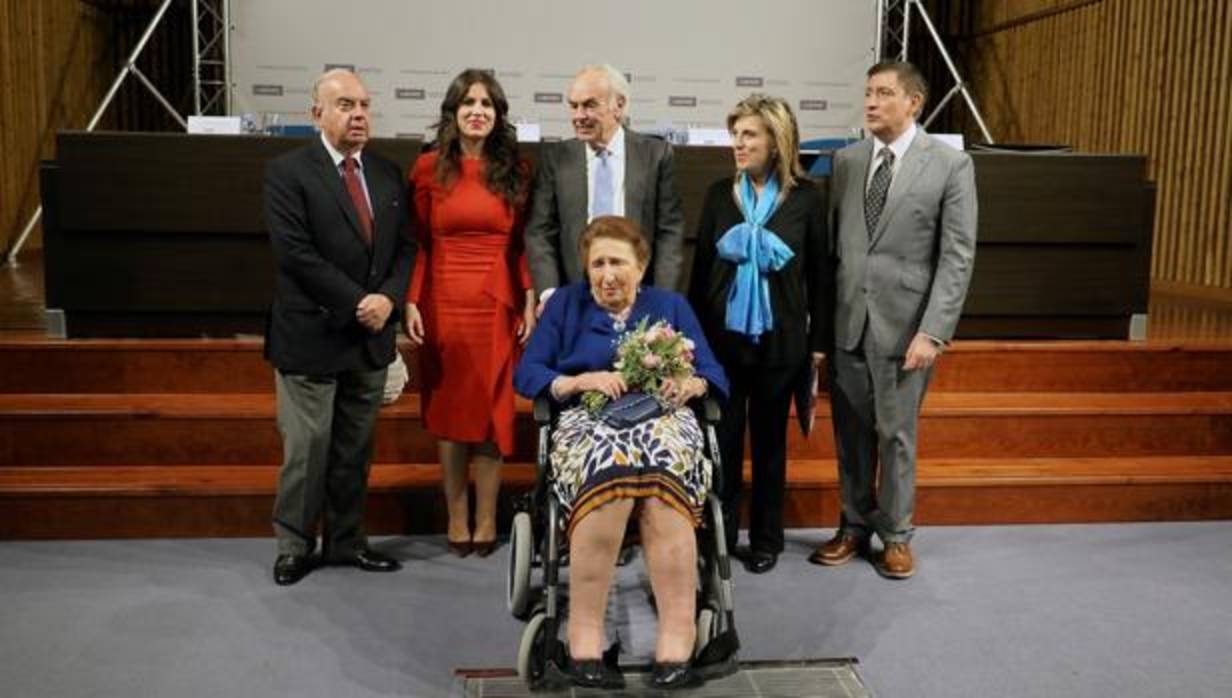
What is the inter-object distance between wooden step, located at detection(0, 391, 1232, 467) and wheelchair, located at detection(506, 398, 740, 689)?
4.44 ft

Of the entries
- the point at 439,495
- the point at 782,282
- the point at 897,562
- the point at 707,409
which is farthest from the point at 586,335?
the point at 897,562

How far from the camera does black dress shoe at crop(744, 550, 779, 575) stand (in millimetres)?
3531

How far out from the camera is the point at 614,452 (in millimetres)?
2613

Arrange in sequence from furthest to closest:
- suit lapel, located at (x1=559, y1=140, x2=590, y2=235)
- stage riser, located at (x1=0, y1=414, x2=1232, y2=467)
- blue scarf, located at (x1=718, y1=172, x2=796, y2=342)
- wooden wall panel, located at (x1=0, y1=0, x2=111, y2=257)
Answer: wooden wall panel, located at (x1=0, y1=0, x2=111, y2=257) → stage riser, located at (x1=0, y1=414, x2=1232, y2=467) → suit lapel, located at (x1=559, y1=140, x2=590, y2=235) → blue scarf, located at (x1=718, y1=172, x2=796, y2=342)

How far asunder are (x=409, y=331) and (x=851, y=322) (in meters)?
1.35

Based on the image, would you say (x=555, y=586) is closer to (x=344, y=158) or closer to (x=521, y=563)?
(x=521, y=563)

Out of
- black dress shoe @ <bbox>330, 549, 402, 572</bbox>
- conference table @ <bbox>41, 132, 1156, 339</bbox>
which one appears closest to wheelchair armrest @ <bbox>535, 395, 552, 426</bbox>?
black dress shoe @ <bbox>330, 549, 402, 572</bbox>

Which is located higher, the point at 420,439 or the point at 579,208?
the point at 579,208

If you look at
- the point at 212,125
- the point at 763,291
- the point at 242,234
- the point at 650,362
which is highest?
the point at 212,125

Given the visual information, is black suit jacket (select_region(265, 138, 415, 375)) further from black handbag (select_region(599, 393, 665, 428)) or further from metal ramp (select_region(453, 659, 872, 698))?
metal ramp (select_region(453, 659, 872, 698))

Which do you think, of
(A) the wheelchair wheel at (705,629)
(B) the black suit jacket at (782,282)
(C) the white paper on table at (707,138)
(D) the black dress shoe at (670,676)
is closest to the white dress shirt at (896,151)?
(B) the black suit jacket at (782,282)

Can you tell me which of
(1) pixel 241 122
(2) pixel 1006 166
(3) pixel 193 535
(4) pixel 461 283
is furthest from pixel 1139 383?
(1) pixel 241 122

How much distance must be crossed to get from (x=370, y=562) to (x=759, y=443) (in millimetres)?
1261

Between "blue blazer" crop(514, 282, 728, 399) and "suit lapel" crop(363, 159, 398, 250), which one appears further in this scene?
"suit lapel" crop(363, 159, 398, 250)
